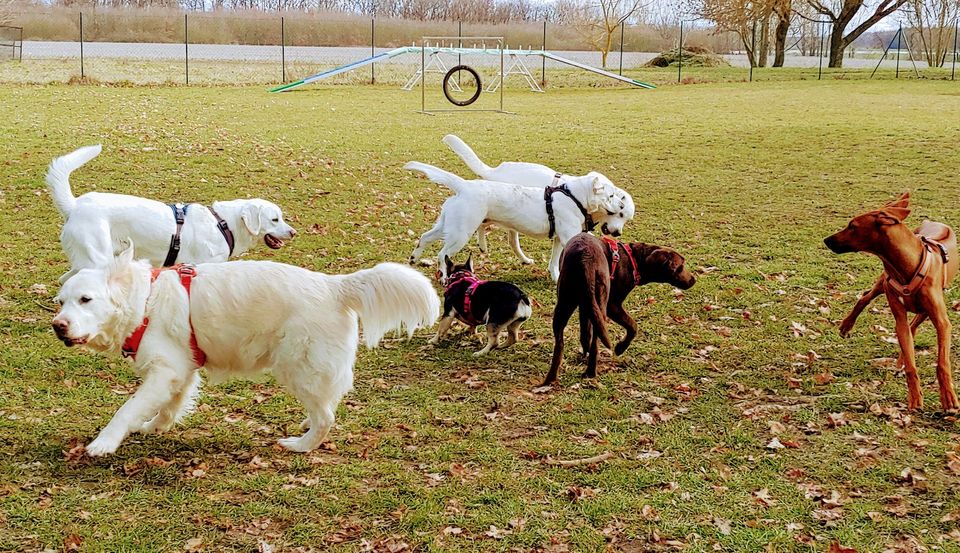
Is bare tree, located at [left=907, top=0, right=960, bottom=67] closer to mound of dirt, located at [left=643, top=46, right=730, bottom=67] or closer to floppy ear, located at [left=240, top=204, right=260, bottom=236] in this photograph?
mound of dirt, located at [left=643, top=46, right=730, bottom=67]

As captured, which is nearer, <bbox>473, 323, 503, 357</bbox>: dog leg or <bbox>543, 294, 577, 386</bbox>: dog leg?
<bbox>543, 294, 577, 386</bbox>: dog leg

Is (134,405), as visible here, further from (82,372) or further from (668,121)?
(668,121)

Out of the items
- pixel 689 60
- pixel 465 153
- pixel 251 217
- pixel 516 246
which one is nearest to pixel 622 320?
pixel 516 246

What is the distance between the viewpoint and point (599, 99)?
1133 inches

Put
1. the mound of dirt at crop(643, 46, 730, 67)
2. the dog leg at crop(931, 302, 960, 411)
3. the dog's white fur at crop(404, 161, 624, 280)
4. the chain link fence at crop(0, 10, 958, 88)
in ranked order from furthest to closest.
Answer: the mound of dirt at crop(643, 46, 730, 67), the chain link fence at crop(0, 10, 958, 88), the dog's white fur at crop(404, 161, 624, 280), the dog leg at crop(931, 302, 960, 411)

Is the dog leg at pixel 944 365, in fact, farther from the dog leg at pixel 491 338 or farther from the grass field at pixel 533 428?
the dog leg at pixel 491 338

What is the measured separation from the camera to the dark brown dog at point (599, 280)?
5766mm

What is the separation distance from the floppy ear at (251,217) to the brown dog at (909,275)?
4.25m

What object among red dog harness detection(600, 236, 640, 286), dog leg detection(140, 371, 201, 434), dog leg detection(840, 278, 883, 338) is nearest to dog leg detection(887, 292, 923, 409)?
dog leg detection(840, 278, 883, 338)

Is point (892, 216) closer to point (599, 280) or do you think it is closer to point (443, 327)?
point (599, 280)

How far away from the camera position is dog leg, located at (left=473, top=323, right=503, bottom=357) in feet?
20.9

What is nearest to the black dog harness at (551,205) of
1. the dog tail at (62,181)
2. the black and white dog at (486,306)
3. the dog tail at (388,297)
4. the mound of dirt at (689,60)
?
the black and white dog at (486,306)

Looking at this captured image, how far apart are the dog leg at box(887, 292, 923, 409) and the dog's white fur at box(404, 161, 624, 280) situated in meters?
3.05

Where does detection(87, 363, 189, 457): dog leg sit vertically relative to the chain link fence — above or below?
below
